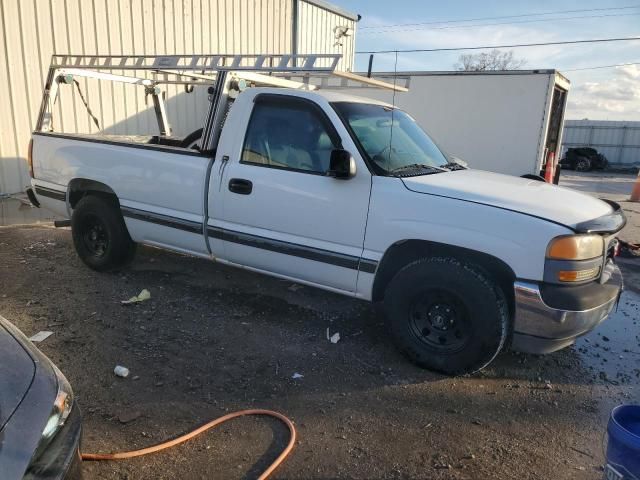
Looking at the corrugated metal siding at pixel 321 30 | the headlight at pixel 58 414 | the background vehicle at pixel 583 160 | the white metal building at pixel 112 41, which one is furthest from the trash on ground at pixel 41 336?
the background vehicle at pixel 583 160

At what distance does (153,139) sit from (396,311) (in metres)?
4.28

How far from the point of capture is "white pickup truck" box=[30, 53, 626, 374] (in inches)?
123

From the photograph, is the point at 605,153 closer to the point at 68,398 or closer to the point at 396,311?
the point at 396,311

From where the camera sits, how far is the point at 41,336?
3906 mm

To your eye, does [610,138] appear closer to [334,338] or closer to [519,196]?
[519,196]

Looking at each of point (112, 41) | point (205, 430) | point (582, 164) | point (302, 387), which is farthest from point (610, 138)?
point (205, 430)

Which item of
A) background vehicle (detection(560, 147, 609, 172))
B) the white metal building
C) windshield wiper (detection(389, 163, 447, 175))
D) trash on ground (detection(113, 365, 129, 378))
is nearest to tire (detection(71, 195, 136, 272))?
trash on ground (detection(113, 365, 129, 378))

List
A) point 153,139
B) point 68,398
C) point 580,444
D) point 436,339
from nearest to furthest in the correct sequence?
point 68,398
point 580,444
point 436,339
point 153,139

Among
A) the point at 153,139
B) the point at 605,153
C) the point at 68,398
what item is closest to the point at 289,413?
the point at 68,398

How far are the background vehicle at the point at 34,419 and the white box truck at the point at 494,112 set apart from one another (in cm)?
883

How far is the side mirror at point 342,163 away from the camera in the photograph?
3506 mm

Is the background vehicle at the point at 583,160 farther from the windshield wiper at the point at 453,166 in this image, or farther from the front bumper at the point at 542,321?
the front bumper at the point at 542,321

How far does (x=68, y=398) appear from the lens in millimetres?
2055

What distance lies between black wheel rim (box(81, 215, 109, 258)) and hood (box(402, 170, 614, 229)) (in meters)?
3.27
